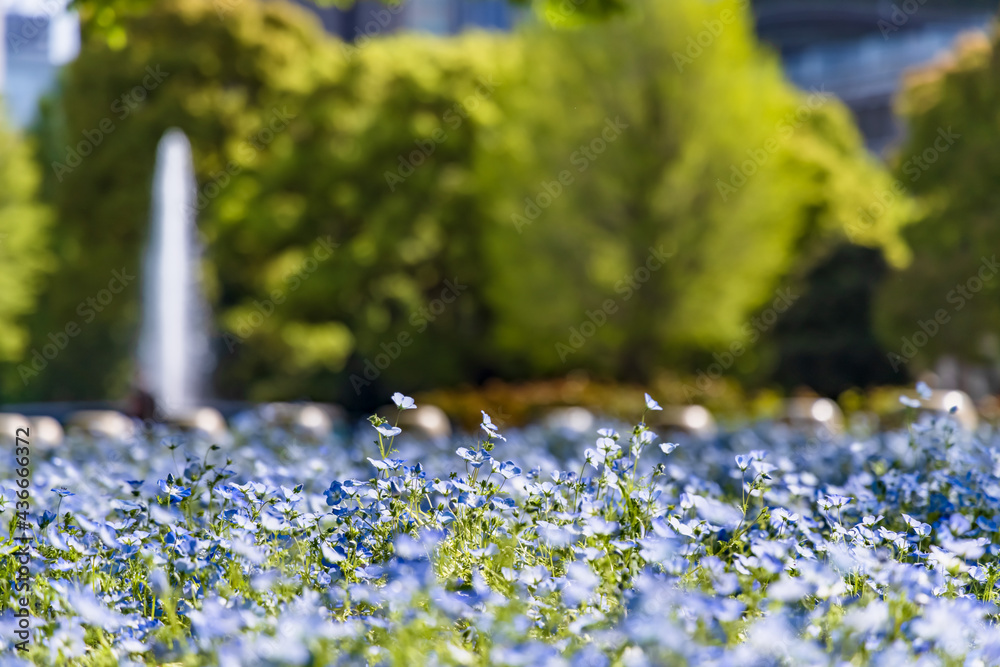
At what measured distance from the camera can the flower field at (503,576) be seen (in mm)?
2090

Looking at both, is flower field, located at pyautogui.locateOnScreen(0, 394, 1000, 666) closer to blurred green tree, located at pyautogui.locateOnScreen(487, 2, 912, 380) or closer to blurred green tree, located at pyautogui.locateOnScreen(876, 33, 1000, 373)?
blurred green tree, located at pyautogui.locateOnScreen(487, 2, 912, 380)

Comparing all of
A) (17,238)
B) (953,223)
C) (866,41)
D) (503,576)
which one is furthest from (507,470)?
(866,41)

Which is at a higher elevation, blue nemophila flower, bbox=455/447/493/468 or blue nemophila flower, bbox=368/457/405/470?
blue nemophila flower, bbox=455/447/493/468

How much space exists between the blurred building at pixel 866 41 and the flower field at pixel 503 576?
107 ft

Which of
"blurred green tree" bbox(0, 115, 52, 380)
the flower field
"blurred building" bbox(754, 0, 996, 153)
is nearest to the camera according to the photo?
the flower field

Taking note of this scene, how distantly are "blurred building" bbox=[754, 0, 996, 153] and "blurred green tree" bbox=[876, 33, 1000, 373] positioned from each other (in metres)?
15.8

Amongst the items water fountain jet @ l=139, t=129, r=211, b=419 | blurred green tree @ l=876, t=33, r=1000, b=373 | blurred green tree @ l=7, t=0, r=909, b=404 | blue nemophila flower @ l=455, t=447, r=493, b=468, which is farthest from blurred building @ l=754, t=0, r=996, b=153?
blue nemophila flower @ l=455, t=447, r=493, b=468

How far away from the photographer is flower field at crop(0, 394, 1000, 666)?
6.86 ft

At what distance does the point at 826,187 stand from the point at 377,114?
30.3 ft

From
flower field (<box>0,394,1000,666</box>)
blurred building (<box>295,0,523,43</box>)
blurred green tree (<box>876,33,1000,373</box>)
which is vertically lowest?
flower field (<box>0,394,1000,666</box>)

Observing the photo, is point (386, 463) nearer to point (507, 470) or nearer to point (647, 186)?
point (507, 470)

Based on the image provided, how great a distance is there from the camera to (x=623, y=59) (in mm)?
17578

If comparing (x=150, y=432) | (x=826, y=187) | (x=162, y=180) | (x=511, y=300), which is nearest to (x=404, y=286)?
(x=511, y=300)

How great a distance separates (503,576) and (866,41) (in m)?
36.8
